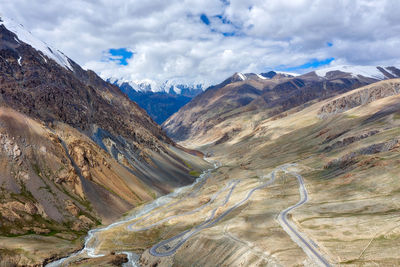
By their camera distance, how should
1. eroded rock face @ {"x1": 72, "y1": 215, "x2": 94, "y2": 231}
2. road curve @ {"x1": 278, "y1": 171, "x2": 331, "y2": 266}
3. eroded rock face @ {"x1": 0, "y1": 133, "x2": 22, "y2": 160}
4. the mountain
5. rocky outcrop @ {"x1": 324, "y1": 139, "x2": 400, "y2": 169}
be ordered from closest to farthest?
road curve @ {"x1": 278, "y1": 171, "x2": 331, "y2": 266} → the mountain → eroded rock face @ {"x1": 72, "y1": 215, "x2": 94, "y2": 231} → eroded rock face @ {"x1": 0, "y1": 133, "x2": 22, "y2": 160} → rocky outcrop @ {"x1": 324, "y1": 139, "x2": 400, "y2": 169}

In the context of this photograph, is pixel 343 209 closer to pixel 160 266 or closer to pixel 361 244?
pixel 361 244

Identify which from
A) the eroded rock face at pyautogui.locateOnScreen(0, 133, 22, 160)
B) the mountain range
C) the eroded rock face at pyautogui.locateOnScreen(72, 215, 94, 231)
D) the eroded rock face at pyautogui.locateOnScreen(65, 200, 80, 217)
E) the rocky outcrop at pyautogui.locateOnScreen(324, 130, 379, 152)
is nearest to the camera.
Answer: the mountain range

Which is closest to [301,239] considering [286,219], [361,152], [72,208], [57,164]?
[286,219]

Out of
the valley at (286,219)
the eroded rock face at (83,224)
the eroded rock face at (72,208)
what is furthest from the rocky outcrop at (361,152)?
the eroded rock face at (72,208)

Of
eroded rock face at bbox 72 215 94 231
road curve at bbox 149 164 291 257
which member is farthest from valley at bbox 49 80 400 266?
eroded rock face at bbox 72 215 94 231

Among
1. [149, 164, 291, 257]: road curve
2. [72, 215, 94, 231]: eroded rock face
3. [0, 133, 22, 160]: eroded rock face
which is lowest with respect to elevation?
[149, 164, 291, 257]: road curve

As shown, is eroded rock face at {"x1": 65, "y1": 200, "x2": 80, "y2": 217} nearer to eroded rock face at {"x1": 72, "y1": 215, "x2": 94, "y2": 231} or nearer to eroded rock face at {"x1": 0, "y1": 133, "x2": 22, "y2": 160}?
eroded rock face at {"x1": 72, "y1": 215, "x2": 94, "y2": 231}

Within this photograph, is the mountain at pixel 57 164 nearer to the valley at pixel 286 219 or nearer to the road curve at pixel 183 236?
the valley at pixel 286 219

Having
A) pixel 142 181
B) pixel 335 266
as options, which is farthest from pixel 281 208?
pixel 142 181
